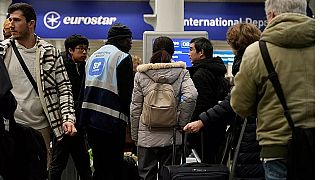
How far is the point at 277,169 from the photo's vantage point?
2842 mm

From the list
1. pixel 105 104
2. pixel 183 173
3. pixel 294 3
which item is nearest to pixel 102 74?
pixel 105 104

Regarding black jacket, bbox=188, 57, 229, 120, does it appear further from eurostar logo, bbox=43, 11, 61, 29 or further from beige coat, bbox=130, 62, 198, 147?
eurostar logo, bbox=43, 11, 61, 29

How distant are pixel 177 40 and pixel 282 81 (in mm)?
5012

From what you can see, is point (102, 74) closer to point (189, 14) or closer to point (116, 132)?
point (116, 132)

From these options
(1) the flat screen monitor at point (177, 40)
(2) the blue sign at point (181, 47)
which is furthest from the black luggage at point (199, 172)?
(2) the blue sign at point (181, 47)

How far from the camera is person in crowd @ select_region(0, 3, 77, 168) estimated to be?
4.13 m

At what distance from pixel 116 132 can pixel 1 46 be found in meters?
1.35

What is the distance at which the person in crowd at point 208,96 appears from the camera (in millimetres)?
5273

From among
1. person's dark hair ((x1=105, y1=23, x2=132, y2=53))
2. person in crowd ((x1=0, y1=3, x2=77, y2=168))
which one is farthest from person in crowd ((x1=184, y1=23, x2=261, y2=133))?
person's dark hair ((x1=105, y1=23, x2=132, y2=53))

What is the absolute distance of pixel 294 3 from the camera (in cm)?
293

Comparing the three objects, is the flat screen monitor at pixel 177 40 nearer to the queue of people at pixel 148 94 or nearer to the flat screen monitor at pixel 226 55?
the queue of people at pixel 148 94

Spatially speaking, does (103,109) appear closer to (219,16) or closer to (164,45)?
(164,45)

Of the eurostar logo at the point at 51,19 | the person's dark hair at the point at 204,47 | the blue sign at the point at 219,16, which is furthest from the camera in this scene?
the blue sign at the point at 219,16

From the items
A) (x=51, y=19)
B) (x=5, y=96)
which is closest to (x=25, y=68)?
(x=5, y=96)
